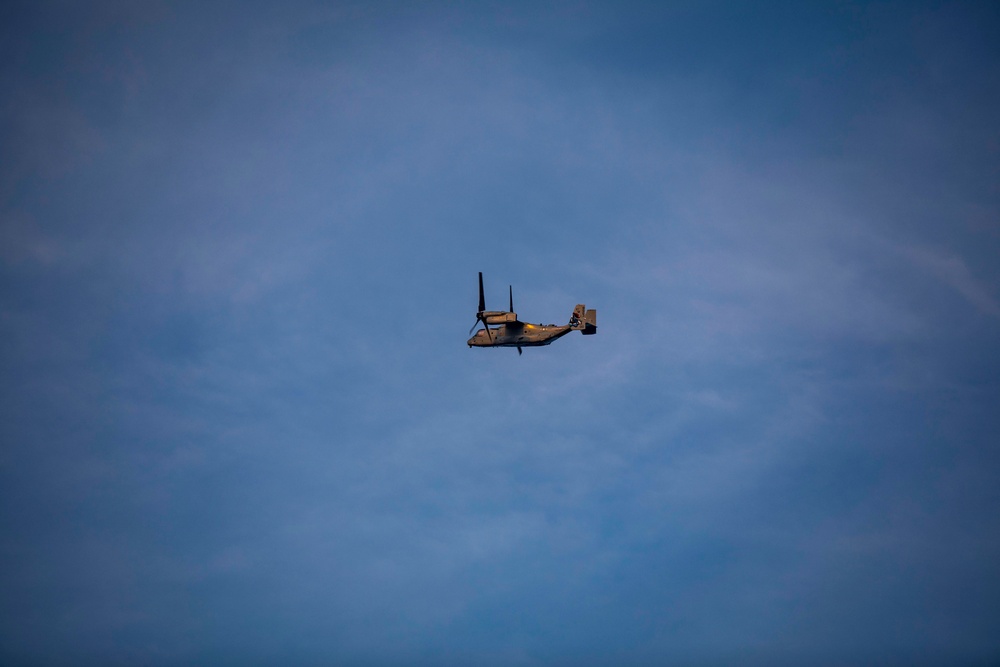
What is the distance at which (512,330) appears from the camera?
476 feet

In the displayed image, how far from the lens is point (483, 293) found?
467ft

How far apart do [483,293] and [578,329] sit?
59.8ft

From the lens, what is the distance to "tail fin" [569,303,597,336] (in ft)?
484

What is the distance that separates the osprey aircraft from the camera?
14350 centimetres

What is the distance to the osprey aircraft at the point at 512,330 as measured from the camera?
143500 mm

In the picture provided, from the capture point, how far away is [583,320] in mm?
148250

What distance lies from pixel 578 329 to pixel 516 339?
11.2 metres

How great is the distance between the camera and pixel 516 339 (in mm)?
145000

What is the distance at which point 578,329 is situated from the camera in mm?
147500

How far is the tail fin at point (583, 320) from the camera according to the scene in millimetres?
147375

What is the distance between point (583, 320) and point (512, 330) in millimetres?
12941
